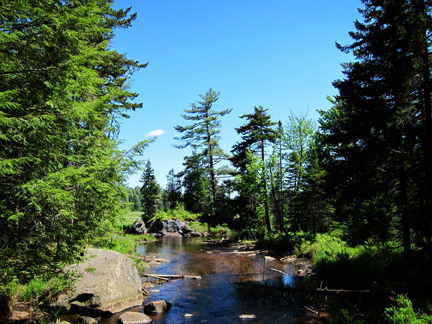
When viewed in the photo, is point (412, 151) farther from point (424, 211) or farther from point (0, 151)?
point (0, 151)

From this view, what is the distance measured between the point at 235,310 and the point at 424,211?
7042 mm

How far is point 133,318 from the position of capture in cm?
825

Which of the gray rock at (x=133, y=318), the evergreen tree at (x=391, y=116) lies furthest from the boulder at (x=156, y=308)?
the evergreen tree at (x=391, y=116)

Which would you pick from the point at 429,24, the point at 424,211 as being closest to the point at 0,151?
the point at 424,211

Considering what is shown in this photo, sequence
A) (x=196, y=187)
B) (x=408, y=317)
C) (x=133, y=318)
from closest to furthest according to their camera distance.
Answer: (x=408, y=317), (x=133, y=318), (x=196, y=187)

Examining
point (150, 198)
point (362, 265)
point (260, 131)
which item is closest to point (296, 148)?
point (260, 131)

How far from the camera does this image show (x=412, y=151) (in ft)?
31.9

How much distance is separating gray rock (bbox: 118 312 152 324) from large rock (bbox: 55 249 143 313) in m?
0.72

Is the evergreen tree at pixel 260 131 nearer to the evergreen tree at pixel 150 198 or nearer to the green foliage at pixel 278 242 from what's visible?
the green foliage at pixel 278 242

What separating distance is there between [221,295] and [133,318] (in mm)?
4077

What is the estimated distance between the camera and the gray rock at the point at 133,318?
26.6ft

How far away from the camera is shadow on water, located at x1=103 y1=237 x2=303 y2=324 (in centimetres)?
888

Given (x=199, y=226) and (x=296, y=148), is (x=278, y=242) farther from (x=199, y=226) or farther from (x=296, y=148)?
(x=199, y=226)

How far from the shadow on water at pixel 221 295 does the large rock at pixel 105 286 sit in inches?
21.7
